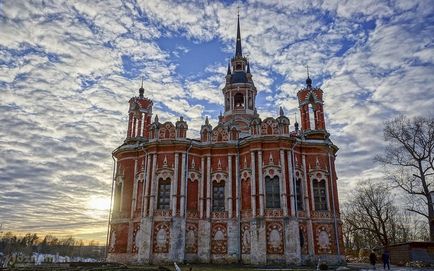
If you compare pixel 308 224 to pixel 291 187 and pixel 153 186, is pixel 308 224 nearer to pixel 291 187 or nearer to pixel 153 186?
pixel 291 187

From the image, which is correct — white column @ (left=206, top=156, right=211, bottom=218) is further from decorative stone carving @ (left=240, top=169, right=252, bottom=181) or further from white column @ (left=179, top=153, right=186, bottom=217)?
decorative stone carving @ (left=240, top=169, right=252, bottom=181)

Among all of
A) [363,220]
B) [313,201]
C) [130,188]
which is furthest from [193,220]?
[363,220]

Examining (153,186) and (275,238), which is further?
(153,186)

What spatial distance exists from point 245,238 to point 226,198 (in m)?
3.47

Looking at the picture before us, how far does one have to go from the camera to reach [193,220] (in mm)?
27531

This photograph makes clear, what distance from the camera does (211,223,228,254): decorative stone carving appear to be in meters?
26.9

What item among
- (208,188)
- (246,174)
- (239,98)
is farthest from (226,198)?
(239,98)

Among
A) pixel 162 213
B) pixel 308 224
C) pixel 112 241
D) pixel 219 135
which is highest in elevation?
pixel 219 135

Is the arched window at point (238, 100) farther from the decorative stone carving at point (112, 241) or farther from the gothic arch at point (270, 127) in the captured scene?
the decorative stone carving at point (112, 241)

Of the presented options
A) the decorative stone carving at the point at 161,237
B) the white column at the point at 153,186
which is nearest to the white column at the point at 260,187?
the decorative stone carving at the point at 161,237

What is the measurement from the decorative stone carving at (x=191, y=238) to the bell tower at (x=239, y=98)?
37.6ft

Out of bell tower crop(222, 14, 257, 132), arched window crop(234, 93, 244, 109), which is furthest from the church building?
arched window crop(234, 93, 244, 109)

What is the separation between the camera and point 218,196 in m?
28.6

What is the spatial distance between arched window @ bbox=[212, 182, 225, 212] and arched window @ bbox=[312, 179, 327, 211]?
733cm
